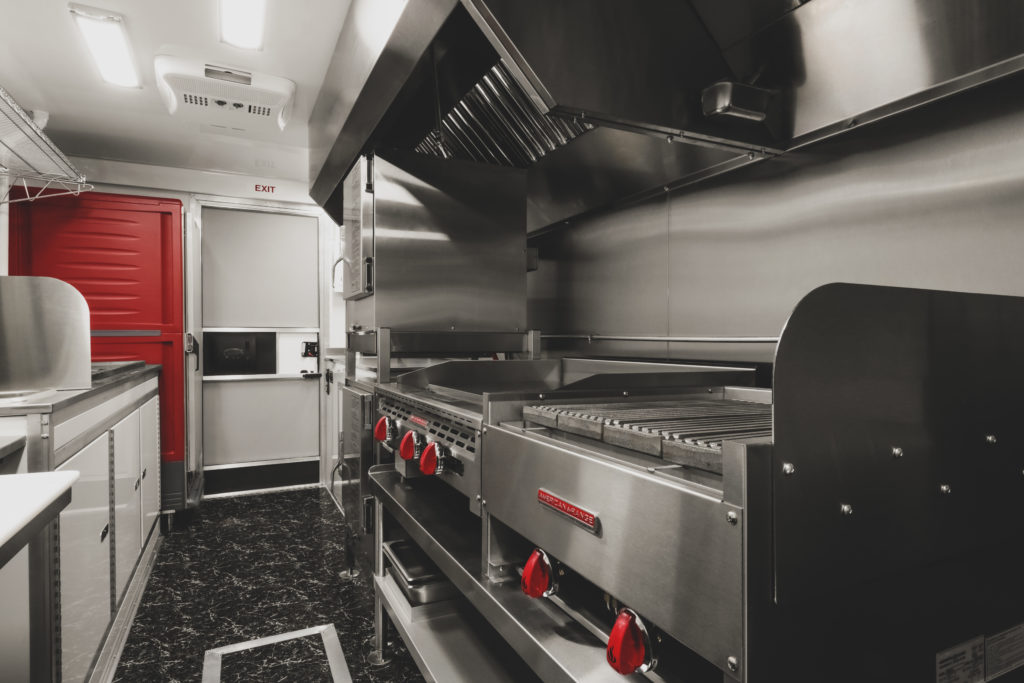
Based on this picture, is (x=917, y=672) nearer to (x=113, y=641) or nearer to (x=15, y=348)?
(x=15, y=348)

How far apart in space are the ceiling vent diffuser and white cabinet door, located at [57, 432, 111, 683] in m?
1.79

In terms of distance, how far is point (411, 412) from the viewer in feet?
5.78

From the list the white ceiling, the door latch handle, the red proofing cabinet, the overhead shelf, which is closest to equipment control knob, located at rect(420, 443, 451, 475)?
the white ceiling

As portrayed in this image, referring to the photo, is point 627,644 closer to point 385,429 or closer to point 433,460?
point 433,460

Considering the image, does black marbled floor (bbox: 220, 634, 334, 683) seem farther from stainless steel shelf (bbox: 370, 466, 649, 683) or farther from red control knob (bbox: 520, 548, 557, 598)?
red control knob (bbox: 520, 548, 557, 598)

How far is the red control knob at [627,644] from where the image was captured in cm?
75

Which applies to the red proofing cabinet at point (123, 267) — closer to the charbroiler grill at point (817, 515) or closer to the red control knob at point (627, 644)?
the charbroiler grill at point (817, 515)

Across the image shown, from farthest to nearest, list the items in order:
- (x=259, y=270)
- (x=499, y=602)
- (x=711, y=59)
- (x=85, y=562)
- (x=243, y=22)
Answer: (x=259, y=270)
(x=243, y=22)
(x=85, y=562)
(x=711, y=59)
(x=499, y=602)

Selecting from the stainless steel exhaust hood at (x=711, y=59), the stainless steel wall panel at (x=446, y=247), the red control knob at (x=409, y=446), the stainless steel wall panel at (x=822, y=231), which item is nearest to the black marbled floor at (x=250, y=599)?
the red control knob at (x=409, y=446)

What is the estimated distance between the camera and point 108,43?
104 inches

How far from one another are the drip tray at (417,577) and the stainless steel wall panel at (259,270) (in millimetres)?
3288

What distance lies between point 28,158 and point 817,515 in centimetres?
387

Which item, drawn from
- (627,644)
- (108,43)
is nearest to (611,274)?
(627,644)

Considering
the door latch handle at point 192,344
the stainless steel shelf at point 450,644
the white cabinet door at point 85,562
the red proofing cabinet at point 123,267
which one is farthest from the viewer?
the door latch handle at point 192,344
